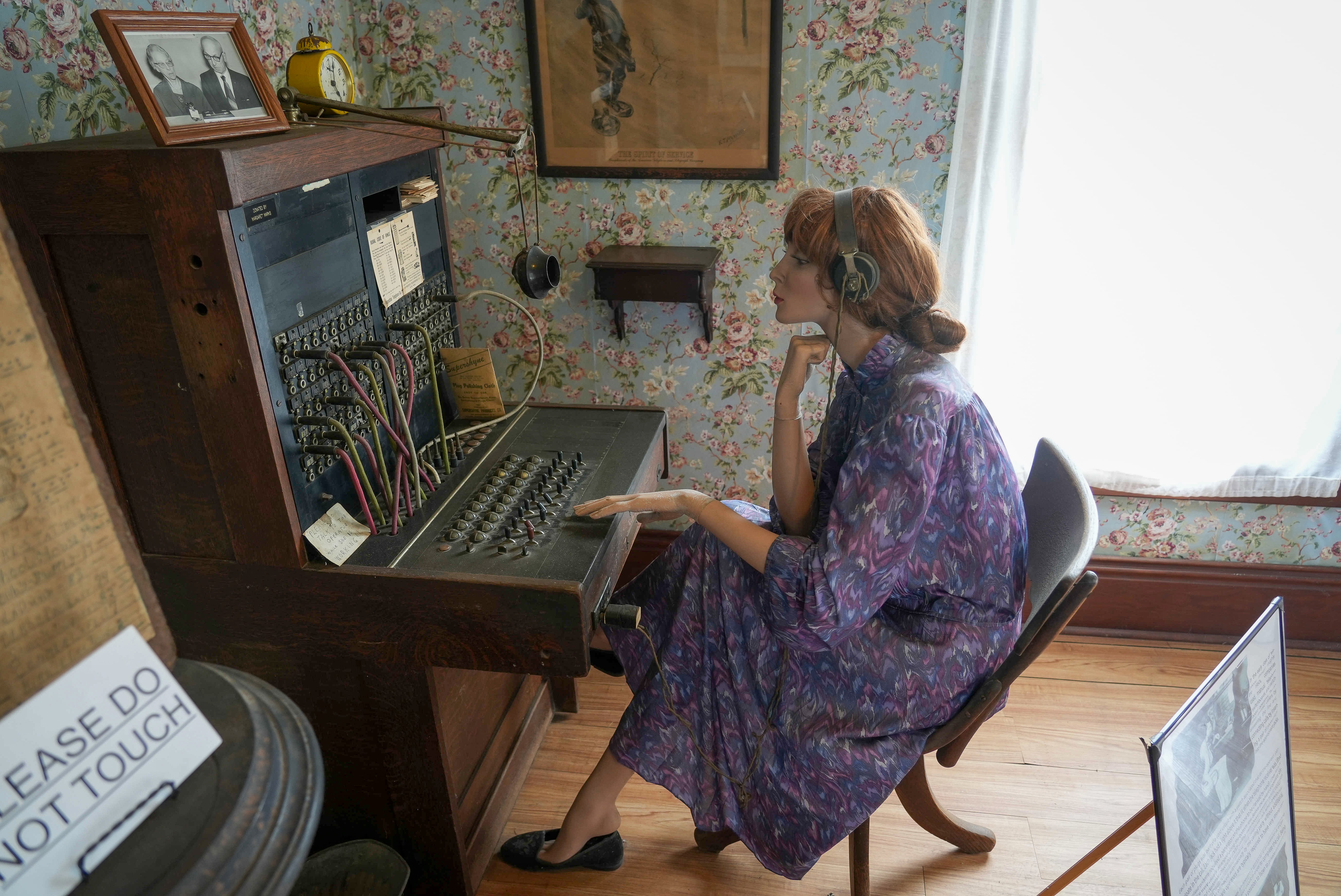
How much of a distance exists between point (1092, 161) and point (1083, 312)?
13.6 inches

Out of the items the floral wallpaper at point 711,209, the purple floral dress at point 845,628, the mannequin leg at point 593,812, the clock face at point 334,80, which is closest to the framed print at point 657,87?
the floral wallpaper at point 711,209

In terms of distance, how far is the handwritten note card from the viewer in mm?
511

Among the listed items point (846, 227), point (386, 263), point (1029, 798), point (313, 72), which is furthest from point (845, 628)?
point (313, 72)

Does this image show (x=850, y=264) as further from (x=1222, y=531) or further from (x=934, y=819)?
(x=1222, y=531)

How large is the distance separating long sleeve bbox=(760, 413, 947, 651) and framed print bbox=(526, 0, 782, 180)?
3.37ft

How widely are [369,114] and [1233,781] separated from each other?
5.02 feet

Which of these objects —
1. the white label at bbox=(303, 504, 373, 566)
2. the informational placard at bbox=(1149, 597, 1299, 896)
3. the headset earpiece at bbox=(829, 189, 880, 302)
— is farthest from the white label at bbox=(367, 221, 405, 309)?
the informational placard at bbox=(1149, 597, 1299, 896)

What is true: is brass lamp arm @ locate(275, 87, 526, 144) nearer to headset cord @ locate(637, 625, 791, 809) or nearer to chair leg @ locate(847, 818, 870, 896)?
headset cord @ locate(637, 625, 791, 809)

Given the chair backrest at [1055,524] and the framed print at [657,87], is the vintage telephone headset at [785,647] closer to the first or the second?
the chair backrest at [1055,524]

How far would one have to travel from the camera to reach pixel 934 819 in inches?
65.6

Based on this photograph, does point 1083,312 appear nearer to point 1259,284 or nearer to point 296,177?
point 1259,284

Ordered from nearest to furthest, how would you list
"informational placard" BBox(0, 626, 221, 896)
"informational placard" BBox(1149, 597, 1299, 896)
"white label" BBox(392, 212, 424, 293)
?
"informational placard" BBox(0, 626, 221, 896) < "informational placard" BBox(1149, 597, 1299, 896) < "white label" BBox(392, 212, 424, 293)

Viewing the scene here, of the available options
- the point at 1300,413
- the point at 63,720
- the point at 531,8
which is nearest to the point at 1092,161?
the point at 1300,413

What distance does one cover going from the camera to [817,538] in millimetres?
1440
